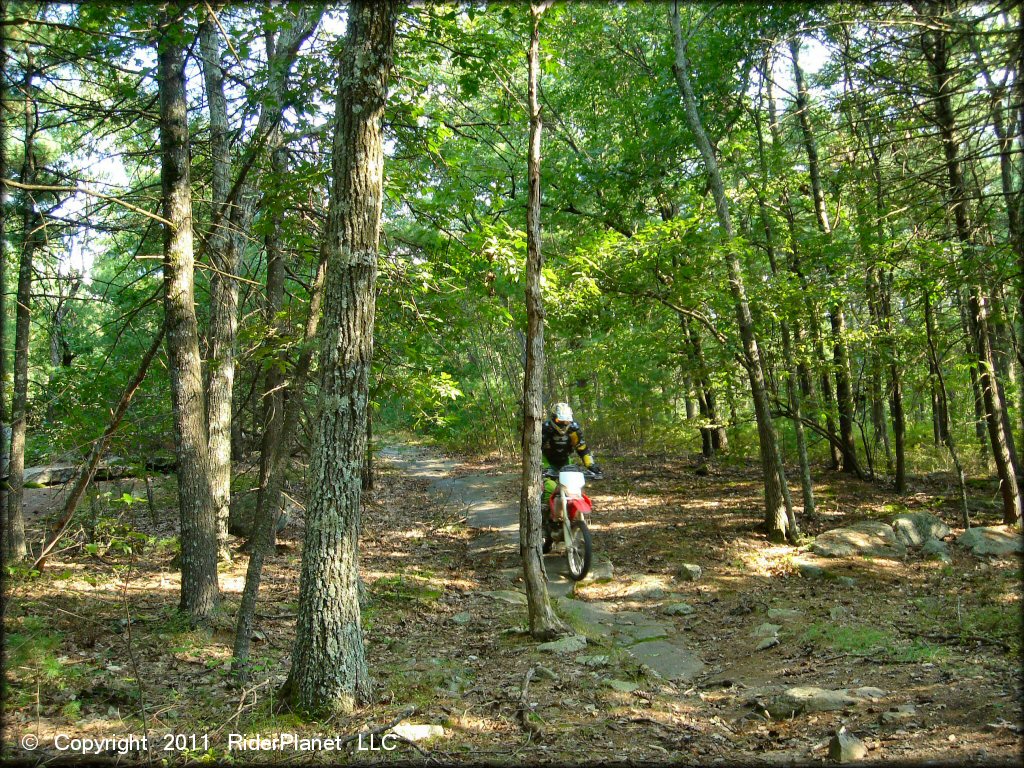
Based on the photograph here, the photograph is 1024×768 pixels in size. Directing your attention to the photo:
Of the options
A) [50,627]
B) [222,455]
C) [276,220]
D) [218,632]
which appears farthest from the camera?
[222,455]

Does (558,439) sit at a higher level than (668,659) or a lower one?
higher

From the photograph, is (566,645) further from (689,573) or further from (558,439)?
(558,439)

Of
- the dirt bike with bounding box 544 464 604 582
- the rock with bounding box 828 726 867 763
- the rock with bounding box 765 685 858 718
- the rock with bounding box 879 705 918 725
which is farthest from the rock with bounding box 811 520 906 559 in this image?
the rock with bounding box 828 726 867 763

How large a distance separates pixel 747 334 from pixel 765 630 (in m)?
5.03

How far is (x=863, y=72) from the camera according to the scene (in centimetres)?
799

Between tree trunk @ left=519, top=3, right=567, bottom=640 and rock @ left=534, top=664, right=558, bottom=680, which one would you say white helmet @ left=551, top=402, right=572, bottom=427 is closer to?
tree trunk @ left=519, top=3, right=567, bottom=640

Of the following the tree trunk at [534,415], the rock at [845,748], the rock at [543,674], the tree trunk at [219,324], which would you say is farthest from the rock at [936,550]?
the tree trunk at [219,324]

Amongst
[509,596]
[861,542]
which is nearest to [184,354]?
[509,596]

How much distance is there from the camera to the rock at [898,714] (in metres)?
4.09

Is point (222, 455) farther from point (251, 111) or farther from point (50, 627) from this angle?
point (251, 111)

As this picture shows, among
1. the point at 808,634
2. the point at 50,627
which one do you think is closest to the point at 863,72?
the point at 808,634

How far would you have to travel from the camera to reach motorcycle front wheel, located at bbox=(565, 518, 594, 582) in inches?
346

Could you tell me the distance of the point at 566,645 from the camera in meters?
6.27

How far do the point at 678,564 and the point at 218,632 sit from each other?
21.1 ft
